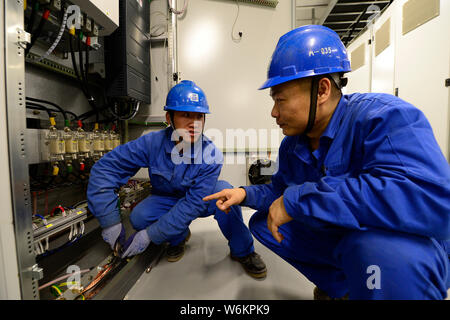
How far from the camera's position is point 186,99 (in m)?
1.20

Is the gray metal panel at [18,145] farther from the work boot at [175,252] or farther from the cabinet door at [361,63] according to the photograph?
the cabinet door at [361,63]

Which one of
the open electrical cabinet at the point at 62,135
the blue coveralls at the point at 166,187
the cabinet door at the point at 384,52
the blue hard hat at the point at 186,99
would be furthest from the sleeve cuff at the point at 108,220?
the cabinet door at the point at 384,52

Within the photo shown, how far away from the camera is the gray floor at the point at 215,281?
3.01 feet

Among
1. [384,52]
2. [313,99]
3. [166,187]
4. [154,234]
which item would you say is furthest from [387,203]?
[384,52]

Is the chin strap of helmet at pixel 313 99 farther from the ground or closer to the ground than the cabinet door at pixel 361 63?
closer to the ground

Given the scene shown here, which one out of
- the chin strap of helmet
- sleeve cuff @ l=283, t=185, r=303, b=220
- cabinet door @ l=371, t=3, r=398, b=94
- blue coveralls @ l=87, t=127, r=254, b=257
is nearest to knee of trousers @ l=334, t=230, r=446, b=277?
sleeve cuff @ l=283, t=185, r=303, b=220

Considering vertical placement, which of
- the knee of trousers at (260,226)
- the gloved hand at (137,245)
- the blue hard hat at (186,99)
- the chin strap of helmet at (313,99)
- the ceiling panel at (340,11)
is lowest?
the gloved hand at (137,245)

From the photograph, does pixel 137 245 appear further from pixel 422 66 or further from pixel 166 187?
pixel 422 66

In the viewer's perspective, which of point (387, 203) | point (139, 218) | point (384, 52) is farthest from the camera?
point (384, 52)

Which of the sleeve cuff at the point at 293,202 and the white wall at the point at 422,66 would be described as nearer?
the sleeve cuff at the point at 293,202

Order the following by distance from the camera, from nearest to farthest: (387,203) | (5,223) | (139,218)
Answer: (387,203), (5,223), (139,218)

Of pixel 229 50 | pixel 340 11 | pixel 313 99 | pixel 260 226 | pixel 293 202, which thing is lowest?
pixel 260 226

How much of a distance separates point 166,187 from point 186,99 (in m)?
0.55

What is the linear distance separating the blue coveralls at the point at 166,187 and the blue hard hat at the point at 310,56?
0.67 meters
